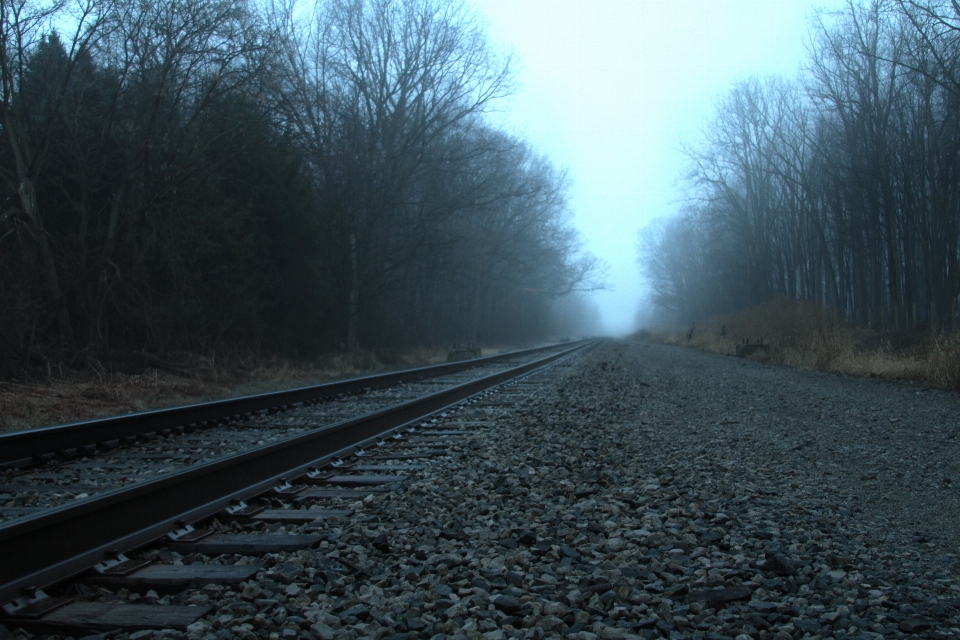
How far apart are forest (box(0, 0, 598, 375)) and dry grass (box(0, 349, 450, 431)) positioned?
76 centimetres

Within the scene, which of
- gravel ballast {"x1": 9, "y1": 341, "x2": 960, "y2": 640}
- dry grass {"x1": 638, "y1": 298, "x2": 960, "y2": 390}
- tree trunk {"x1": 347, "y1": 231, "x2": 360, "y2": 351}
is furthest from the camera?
tree trunk {"x1": 347, "y1": 231, "x2": 360, "y2": 351}

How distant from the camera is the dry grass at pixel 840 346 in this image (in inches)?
489

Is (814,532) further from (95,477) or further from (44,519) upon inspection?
(95,477)

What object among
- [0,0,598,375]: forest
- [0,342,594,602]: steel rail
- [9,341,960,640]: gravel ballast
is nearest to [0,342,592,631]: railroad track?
[0,342,594,602]: steel rail

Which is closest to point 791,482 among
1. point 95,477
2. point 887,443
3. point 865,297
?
point 887,443

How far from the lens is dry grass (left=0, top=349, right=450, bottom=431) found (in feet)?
27.7

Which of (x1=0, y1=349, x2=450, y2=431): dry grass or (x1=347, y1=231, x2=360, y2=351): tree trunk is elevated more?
(x1=347, y1=231, x2=360, y2=351): tree trunk

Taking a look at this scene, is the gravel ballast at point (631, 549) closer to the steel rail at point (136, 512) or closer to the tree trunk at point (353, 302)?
the steel rail at point (136, 512)

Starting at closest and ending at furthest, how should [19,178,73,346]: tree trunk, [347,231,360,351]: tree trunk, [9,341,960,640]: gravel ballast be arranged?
[9,341,960,640]: gravel ballast
[19,178,73,346]: tree trunk
[347,231,360,351]: tree trunk

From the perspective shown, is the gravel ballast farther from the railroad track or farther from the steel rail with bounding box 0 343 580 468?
the steel rail with bounding box 0 343 580 468

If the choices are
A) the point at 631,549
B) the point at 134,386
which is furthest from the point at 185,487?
the point at 134,386

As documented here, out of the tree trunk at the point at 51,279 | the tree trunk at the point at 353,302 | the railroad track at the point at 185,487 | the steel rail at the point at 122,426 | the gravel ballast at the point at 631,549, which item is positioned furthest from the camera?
the tree trunk at the point at 353,302

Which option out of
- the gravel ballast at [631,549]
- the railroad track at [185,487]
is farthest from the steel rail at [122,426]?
the gravel ballast at [631,549]

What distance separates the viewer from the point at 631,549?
3.14m
